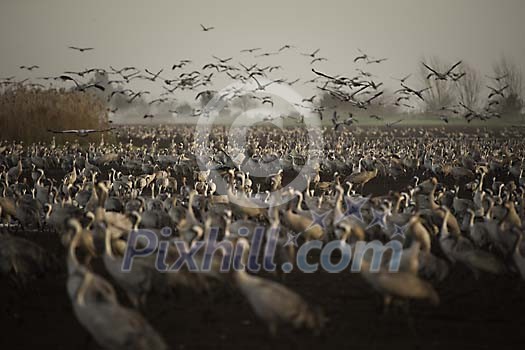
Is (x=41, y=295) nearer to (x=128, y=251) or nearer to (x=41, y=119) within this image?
(x=128, y=251)

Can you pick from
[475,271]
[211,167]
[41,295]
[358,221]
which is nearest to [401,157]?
[211,167]

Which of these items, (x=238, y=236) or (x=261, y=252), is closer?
(x=238, y=236)

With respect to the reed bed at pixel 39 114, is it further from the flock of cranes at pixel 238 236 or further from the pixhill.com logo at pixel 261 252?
the pixhill.com logo at pixel 261 252

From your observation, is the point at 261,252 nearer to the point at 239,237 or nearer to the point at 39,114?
the point at 239,237

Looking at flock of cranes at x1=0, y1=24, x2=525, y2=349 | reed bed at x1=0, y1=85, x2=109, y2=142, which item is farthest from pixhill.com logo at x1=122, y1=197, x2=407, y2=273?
reed bed at x1=0, y1=85, x2=109, y2=142

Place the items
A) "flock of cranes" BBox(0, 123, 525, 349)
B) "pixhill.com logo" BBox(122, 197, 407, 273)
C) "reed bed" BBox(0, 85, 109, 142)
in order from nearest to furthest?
"flock of cranes" BBox(0, 123, 525, 349) → "pixhill.com logo" BBox(122, 197, 407, 273) → "reed bed" BBox(0, 85, 109, 142)

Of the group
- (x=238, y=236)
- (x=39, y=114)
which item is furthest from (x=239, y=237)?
(x=39, y=114)

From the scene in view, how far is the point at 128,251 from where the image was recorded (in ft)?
31.8

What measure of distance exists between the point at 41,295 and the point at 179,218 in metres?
3.87

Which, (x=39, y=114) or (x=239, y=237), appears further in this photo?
(x=39, y=114)

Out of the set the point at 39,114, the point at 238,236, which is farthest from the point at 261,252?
the point at 39,114

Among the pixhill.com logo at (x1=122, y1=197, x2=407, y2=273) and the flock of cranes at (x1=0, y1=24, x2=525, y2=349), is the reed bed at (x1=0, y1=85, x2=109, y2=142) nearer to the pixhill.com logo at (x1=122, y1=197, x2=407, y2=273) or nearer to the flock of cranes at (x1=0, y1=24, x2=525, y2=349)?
the flock of cranes at (x1=0, y1=24, x2=525, y2=349)

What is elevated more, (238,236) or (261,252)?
(238,236)

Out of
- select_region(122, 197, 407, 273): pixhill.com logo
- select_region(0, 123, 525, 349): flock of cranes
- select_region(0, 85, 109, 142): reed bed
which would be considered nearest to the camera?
select_region(0, 123, 525, 349): flock of cranes
